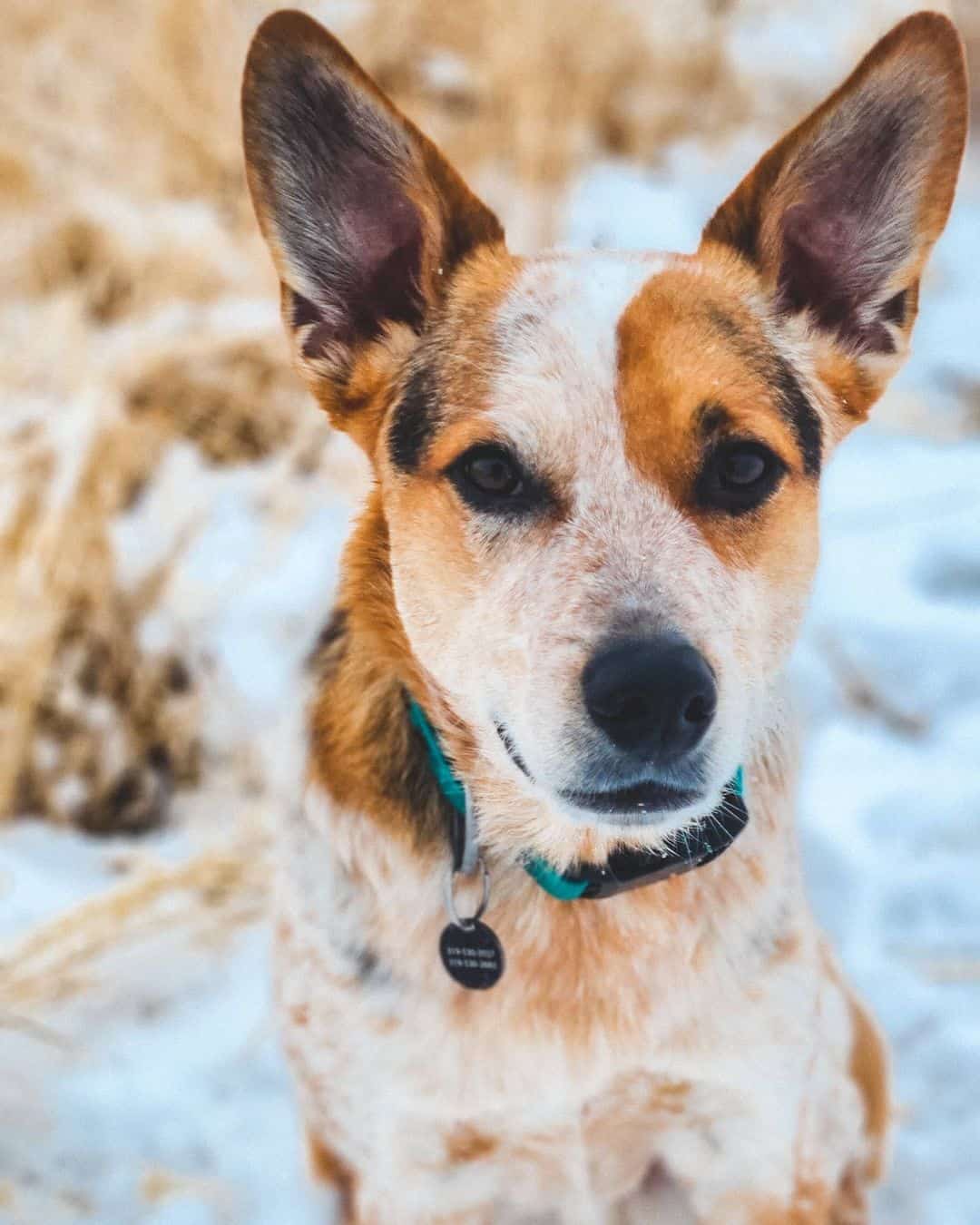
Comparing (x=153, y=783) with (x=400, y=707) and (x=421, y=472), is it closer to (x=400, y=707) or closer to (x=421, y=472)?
(x=400, y=707)

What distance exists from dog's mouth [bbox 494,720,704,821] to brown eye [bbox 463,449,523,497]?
18.0 inches

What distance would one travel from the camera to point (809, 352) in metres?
2.05

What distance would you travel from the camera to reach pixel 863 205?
2.00 m

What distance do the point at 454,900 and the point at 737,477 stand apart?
816mm

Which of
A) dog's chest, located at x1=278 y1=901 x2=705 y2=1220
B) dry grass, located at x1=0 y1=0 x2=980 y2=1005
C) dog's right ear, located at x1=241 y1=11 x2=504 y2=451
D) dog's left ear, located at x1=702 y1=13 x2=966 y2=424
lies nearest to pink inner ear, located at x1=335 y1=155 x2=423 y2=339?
dog's right ear, located at x1=241 y1=11 x2=504 y2=451

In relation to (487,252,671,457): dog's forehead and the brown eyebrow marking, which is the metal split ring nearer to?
(487,252,671,457): dog's forehead

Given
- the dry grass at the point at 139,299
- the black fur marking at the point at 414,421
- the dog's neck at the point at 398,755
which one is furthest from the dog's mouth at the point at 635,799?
the dry grass at the point at 139,299

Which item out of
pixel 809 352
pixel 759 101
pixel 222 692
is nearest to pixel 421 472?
pixel 809 352

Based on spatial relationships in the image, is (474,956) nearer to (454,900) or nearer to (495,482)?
(454,900)

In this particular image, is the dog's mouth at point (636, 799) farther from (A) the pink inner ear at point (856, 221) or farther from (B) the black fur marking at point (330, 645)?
(A) the pink inner ear at point (856, 221)

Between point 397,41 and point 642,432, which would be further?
Result: point 397,41

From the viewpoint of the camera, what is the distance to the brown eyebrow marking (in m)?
1.88

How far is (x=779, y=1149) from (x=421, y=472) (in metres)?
1.30

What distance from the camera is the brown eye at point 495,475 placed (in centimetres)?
179
